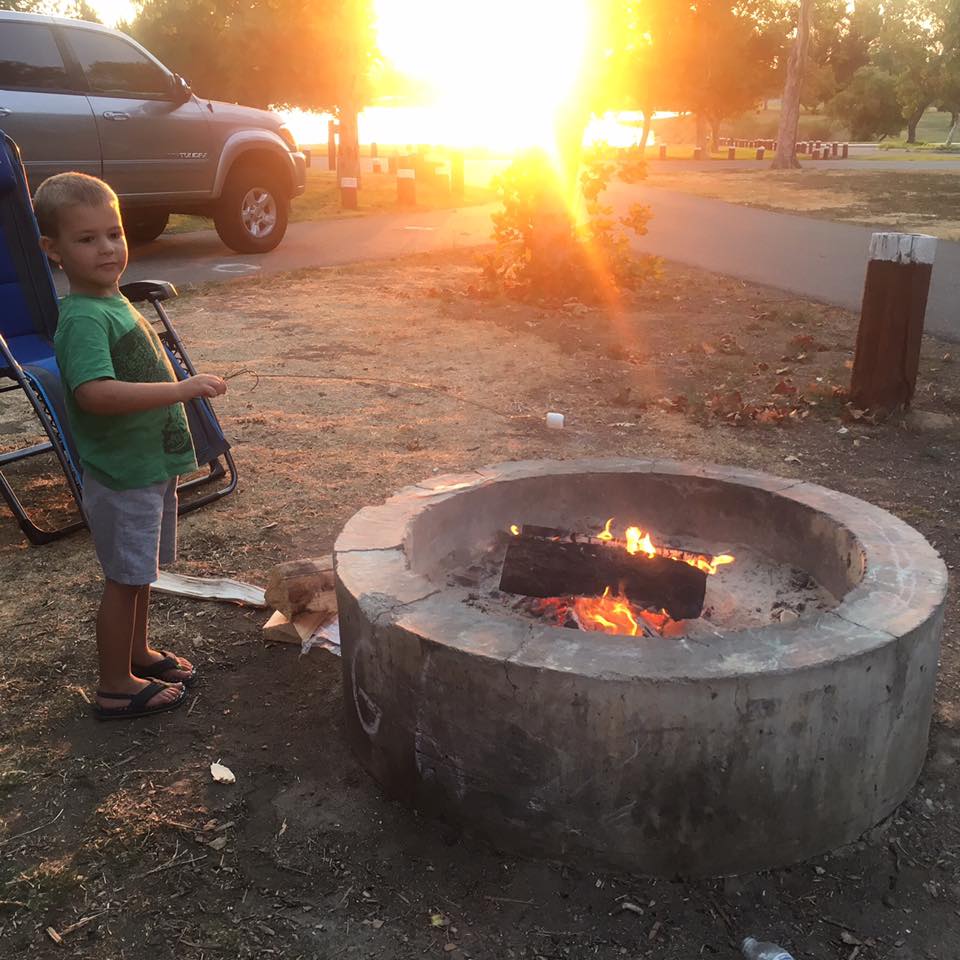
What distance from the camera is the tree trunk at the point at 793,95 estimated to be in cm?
2648

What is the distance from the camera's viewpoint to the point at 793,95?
27.4 m

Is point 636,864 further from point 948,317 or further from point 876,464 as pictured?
point 948,317

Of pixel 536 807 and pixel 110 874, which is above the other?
pixel 536 807

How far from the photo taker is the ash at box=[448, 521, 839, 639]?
3.00 meters

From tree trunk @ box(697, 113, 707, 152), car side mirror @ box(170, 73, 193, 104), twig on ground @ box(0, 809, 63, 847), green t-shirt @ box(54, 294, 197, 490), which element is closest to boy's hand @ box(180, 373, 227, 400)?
green t-shirt @ box(54, 294, 197, 490)

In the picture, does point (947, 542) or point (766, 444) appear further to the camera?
point (766, 444)

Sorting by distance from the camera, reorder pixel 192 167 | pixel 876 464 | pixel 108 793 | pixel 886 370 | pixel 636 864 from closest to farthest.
→ pixel 636 864, pixel 108 793, pixel 876 464, pixel 886 370, pixel 192 167

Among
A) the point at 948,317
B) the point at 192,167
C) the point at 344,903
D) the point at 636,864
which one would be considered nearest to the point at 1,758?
the point at 344,903

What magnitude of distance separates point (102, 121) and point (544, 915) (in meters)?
9.39

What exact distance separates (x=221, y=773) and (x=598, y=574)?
123 cm

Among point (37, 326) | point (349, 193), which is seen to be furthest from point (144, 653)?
point (349, 193)

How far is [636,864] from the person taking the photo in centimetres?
226

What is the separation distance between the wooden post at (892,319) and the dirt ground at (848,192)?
8205mm

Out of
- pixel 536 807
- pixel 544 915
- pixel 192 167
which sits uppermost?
pixel 192 167
